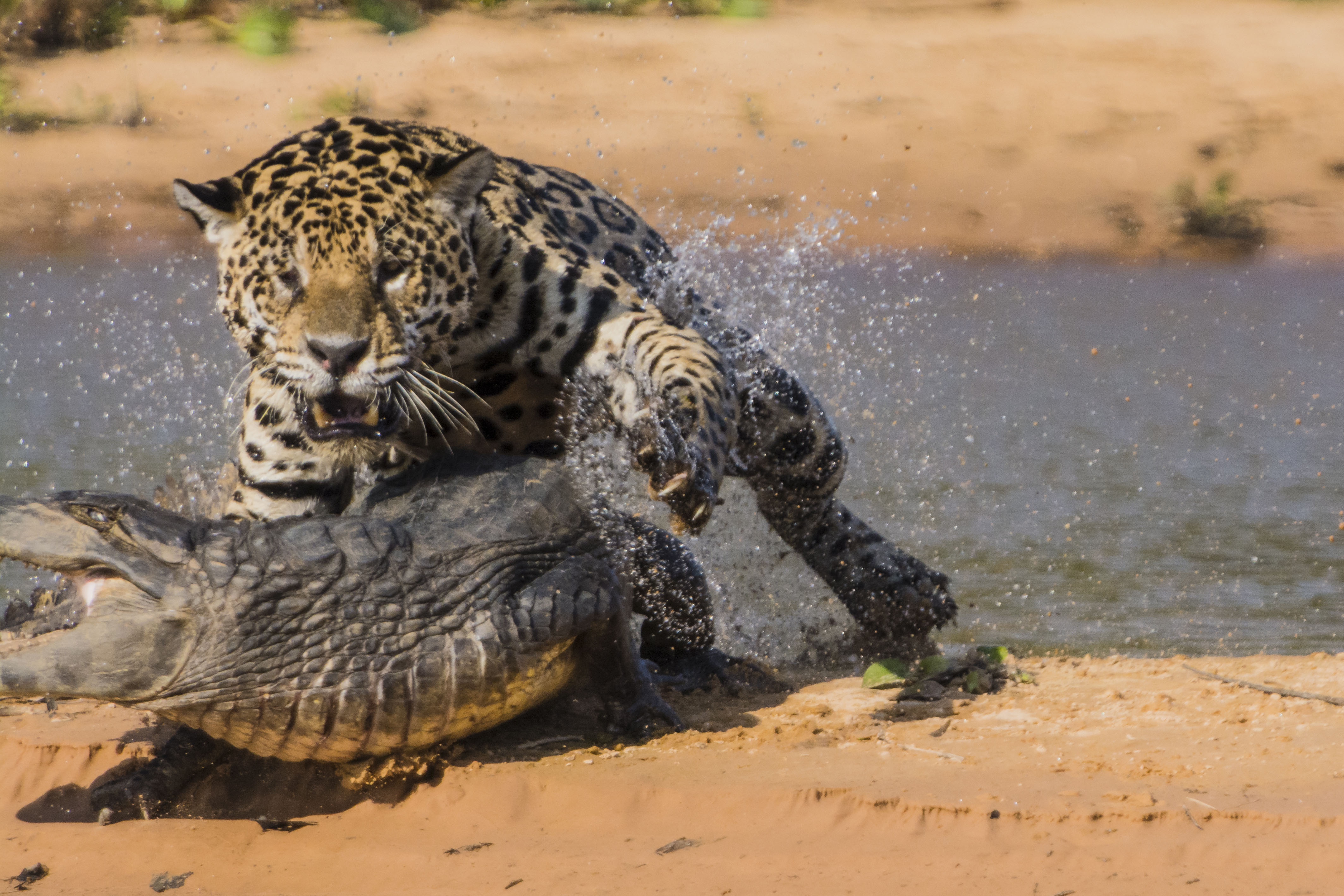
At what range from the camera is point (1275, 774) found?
11.3 ft

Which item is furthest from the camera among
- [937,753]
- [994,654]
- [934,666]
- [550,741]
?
[994,654]

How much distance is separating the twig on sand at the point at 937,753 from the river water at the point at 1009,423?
170cm

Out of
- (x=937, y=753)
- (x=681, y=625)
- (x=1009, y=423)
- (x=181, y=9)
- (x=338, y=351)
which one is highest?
(x=338, y=351)

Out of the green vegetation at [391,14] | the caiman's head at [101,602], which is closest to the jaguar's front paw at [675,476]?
the caiman's head at [101,602]

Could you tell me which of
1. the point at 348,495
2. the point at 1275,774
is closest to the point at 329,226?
the point at 348,495

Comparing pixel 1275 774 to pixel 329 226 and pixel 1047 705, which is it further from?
pixel 329 226

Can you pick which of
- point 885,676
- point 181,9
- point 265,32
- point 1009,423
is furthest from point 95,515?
point 181,9

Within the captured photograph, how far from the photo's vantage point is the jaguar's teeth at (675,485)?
12.7 feet

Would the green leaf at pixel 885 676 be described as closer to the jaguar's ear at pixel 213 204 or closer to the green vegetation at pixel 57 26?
the jaguar's ear at pixel 213 204

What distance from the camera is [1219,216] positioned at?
16469mm

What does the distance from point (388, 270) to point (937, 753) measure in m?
2.01

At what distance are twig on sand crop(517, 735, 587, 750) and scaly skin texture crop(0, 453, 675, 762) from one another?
0.16m

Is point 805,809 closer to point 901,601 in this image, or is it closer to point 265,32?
point 901,601

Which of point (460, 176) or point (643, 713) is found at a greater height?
Result: point (460, 176)
